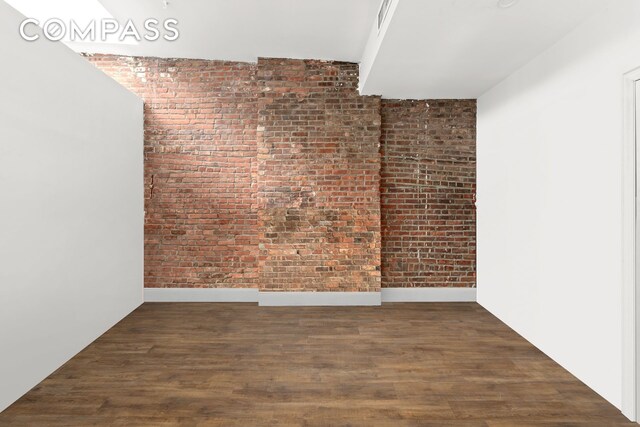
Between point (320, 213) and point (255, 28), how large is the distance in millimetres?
2118

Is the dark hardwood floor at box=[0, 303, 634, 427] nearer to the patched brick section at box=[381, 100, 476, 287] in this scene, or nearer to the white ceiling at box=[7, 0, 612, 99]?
the patched brick section at box=[381, 100, 476, 287]

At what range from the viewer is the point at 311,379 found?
307 cm

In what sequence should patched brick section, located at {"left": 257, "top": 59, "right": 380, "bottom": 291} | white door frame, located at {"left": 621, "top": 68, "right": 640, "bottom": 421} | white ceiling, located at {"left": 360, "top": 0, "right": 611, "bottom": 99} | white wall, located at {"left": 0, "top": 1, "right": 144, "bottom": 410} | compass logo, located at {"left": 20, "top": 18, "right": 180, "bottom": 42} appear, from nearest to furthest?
white door frame, located at {"left": 621, "top": 68, "right": 640, "bottom": 421}, white wall, located at {"left": 0, "top": 1, "right": 144, "bottom": 410}, white ceiling, located at {"left": 360, "top": 0, "right": 611, "bottom": 99}, compass logo, located at {"left": 20, "top": 18, "right": 180, "bottom": 42}, patched brick section, located at {"left": 257, "top": 59, "right": 380, "bottom": 291}

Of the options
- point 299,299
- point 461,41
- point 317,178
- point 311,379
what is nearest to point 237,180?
point 317,178

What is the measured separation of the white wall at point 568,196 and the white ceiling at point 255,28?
162 centimetres

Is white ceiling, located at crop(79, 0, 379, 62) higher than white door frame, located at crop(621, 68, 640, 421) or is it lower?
higher

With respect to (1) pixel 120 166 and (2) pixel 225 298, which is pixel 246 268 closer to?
(2) pixel 225 298

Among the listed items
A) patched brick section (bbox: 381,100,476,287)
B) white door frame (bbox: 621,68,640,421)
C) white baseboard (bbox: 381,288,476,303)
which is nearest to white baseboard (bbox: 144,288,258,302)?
patched brick section (bbox: 381,100,476,287)

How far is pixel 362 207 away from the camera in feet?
17.0

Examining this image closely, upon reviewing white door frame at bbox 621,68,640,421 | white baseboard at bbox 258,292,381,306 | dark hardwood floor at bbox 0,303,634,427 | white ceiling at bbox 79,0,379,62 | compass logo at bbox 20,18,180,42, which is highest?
compass logo at bbox 20,18,180,42

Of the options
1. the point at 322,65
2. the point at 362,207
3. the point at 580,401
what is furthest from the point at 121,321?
the point at 580,401

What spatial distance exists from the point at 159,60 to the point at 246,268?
2758 mm

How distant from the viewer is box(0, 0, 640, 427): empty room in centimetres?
268

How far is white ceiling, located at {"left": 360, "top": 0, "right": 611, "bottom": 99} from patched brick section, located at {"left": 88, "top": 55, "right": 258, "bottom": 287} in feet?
5.59
